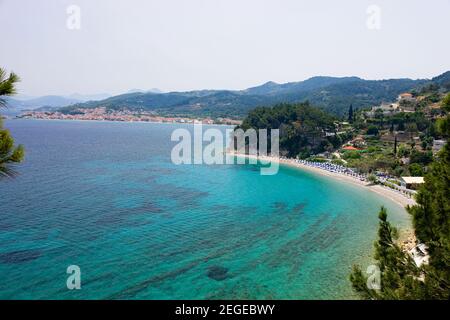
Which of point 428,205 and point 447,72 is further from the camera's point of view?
point 447,72

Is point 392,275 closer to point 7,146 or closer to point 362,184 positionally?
point 7,146

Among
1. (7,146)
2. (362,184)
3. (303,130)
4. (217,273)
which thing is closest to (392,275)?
(7,146)

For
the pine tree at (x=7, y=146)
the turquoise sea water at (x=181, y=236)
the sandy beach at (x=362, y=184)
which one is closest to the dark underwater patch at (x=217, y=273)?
the turquoise sea water at (x=181, y=236)

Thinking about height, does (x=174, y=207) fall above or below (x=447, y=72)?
below

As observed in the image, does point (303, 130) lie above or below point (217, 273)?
above

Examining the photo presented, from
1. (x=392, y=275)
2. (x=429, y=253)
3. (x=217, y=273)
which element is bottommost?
(x=217, y=273)

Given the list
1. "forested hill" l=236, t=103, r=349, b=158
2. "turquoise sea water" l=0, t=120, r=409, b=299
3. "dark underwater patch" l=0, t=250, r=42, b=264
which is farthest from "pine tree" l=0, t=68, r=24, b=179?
"forested hill" l=236, t=103, r=349, b=158

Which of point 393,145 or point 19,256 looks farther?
point 393,145
